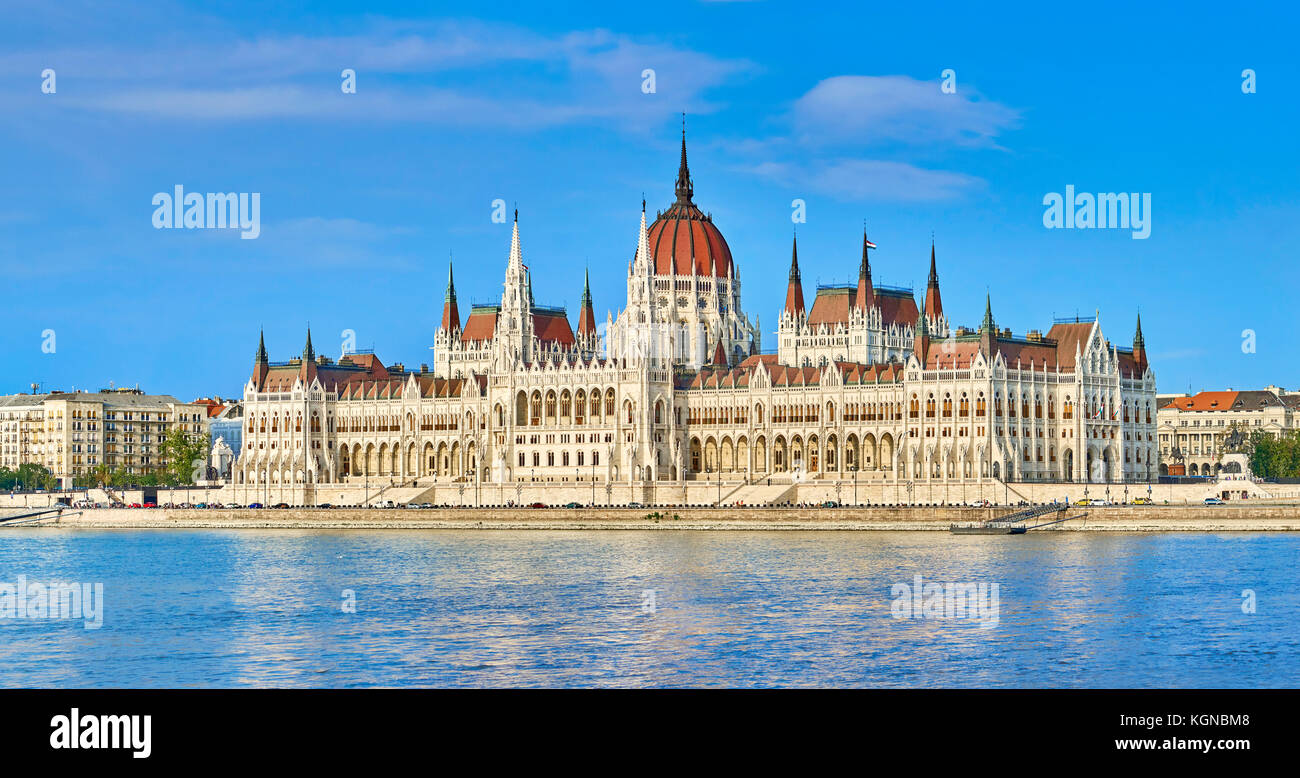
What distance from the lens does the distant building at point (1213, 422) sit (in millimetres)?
181250

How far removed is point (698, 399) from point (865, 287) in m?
21.0

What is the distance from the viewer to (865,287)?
15062cm

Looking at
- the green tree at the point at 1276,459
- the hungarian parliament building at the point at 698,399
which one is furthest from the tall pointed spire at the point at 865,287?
the green tree at the point at 1276,459

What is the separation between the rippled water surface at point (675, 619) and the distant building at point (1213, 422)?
92.2 metres

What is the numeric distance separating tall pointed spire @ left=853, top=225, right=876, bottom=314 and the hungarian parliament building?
234 millimetres

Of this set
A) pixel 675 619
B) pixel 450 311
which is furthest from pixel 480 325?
pixel 675 619

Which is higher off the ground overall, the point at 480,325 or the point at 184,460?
the point at 480,325

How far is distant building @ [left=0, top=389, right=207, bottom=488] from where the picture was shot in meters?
180

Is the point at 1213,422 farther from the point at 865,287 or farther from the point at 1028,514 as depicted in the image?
the point at 1028,514

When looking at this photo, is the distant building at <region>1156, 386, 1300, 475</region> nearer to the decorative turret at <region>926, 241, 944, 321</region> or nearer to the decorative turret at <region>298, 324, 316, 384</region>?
the decorative turret at <region>926, 241, 944, 321</region>

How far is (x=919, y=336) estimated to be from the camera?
13012 centimetres

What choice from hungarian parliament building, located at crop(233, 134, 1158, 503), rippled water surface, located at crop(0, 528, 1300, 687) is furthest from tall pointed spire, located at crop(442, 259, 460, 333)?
rippled water surface, located at crop(0, 528, 1300, 687)

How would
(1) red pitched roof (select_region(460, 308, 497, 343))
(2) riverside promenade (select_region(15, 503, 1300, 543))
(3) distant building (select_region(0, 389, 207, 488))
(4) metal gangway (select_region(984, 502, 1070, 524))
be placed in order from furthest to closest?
(3) distant building (select_region(0, 389, 207, 488)) < (1) red pitched roof (select_region(460, 308, 497, 343)) < (4) metal gangway (select_region(984, 502, 1070, 524)) < (2) riverside promenade (select_region(15, 503, 1300, 543))
